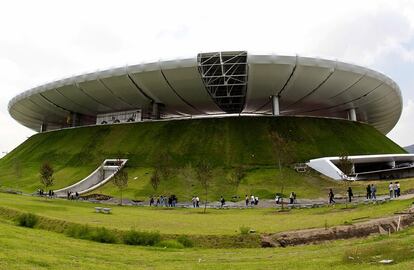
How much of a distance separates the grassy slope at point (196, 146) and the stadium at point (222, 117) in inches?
6.2

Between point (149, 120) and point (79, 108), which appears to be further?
point (79, 108)

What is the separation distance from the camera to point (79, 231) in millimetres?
18234

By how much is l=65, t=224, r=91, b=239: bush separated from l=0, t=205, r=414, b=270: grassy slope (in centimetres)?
286

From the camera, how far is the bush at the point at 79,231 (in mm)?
17817

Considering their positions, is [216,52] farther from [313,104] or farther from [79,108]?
[79,108]

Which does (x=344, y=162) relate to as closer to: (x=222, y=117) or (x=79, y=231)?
(x=79, y=231)

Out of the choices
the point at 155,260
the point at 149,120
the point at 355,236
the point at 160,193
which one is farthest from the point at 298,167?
the point at 155,260

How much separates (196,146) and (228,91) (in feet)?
32.1

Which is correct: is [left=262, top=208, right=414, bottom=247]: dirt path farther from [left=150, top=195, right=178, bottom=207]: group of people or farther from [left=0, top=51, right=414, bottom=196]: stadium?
[left=0, top=51, right=414, bottom=196]: stadium

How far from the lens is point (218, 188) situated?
143 ft

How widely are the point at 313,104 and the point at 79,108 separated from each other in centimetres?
3912

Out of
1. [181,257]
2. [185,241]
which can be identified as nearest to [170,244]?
[185,241]

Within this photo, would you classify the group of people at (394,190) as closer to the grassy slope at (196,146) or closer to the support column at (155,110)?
the grassy slope at (196,146)

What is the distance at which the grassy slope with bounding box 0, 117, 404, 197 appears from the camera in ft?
166
